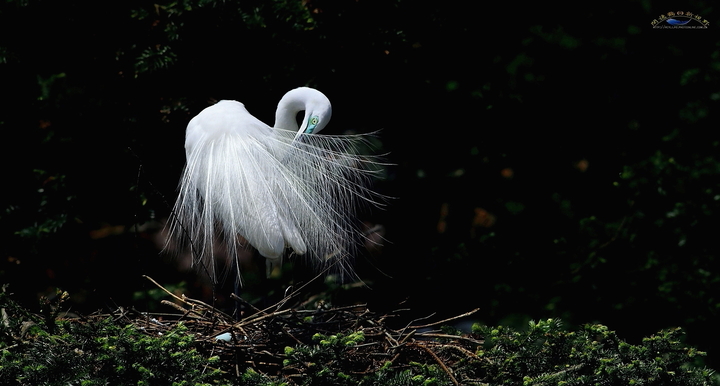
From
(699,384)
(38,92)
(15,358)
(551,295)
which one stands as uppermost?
(38,92)

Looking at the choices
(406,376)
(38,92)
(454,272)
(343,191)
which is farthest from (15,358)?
(454,272)

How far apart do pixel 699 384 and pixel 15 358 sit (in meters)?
1.94

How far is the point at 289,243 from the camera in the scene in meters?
3.45

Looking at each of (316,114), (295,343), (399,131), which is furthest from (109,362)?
(399,131)

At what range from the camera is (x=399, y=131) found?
164 inches

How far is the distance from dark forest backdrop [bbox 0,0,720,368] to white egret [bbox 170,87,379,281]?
0.43 metres

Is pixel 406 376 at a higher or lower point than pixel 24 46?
lower

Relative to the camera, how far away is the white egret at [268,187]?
3.41 meters

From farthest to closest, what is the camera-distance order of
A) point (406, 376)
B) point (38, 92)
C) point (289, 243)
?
point (38, 92) → point (289, 243) → point (406, 376)

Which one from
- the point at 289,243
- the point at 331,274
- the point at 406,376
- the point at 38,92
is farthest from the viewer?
the point at 331,274

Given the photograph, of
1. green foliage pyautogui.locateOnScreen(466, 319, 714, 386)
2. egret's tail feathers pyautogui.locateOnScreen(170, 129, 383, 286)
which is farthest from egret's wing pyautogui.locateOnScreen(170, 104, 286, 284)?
green foliage pyautogui.locateOnScreen(466, 319, 714, 386)

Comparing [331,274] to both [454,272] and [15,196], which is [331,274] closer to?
[454,272]

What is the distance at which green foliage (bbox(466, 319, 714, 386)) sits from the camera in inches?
101

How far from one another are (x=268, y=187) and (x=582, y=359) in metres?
1.35
